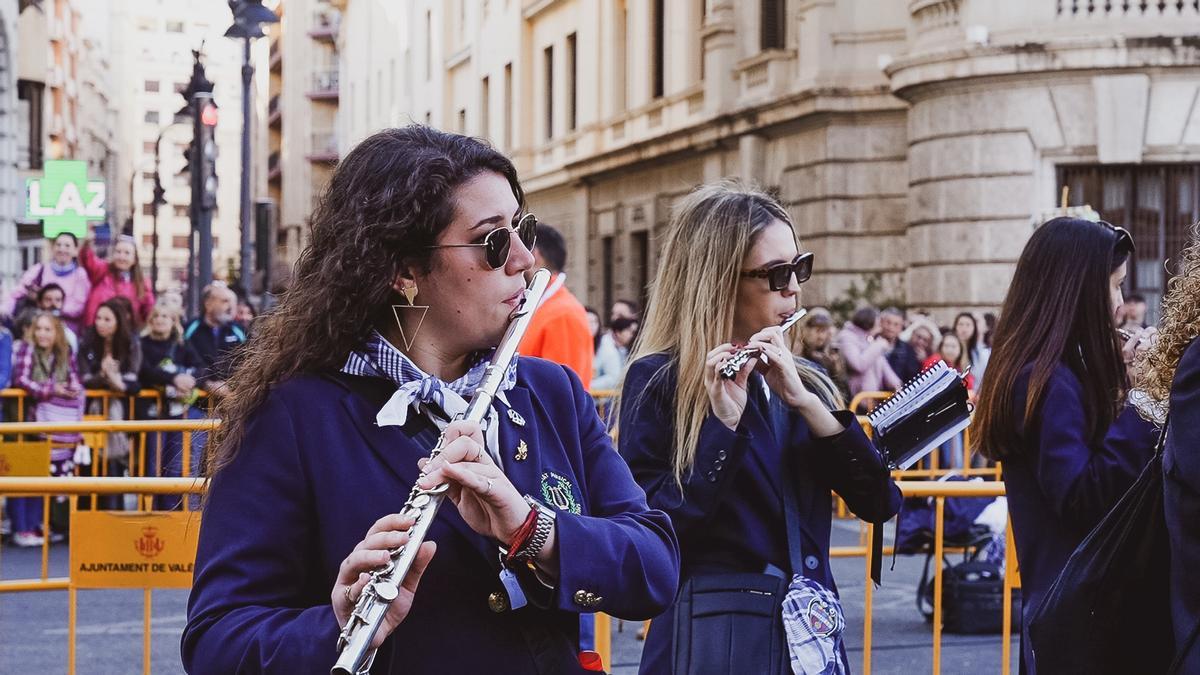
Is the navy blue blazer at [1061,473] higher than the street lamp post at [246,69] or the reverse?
the reverse

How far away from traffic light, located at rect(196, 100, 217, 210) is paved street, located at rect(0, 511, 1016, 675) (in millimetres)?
7201

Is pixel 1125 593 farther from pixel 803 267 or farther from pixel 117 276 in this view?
pixel 117 276

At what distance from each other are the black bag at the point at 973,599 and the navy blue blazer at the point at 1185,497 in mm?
6061

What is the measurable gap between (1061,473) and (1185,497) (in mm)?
1330

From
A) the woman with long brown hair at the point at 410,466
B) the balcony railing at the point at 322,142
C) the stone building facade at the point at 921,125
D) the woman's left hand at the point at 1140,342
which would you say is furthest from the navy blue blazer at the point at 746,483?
the balcony railing at the point at 322,142

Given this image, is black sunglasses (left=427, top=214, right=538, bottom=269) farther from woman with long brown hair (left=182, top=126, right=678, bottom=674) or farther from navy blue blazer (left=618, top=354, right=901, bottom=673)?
navy blue blazer (left=618, top=354, right=901, bottom=673)

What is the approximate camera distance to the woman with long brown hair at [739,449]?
3822 millimetres

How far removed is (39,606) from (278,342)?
24.5 ft

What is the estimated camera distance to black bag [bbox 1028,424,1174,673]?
10.4ft

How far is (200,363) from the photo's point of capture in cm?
1288

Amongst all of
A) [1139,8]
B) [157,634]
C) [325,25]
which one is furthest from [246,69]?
[325,25]

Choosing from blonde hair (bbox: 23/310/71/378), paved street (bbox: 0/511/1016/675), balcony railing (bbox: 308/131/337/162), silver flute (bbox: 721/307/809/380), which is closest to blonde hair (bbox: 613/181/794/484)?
silver flute (bbox: 721/307/809/380)

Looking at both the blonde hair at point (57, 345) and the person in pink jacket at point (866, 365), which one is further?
the person in pink jacket at point (866, 365)

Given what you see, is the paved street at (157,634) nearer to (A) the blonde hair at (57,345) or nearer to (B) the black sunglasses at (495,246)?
(A) the blonde hair at (57,345)
